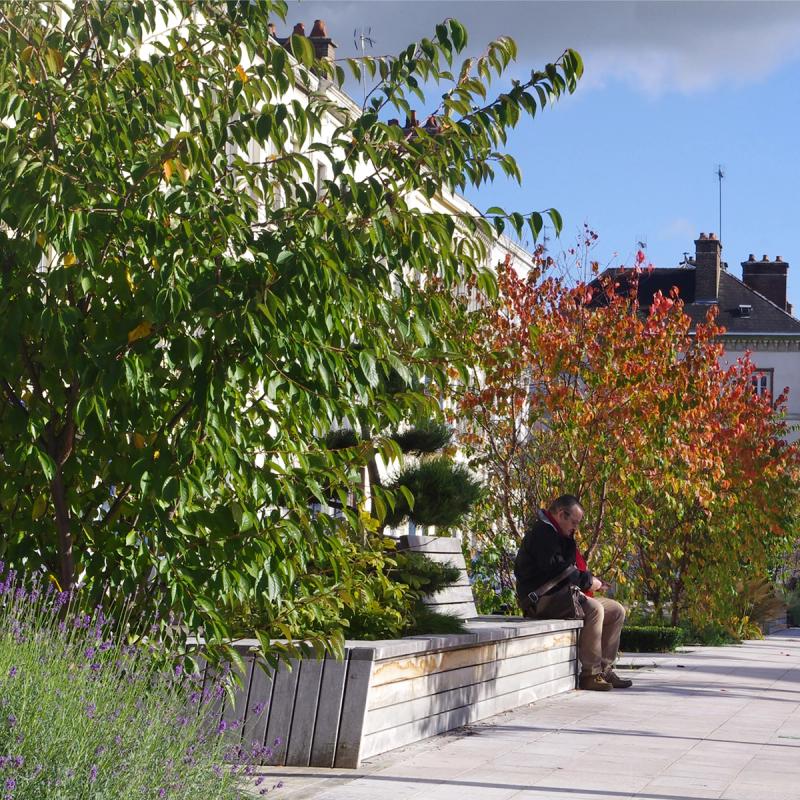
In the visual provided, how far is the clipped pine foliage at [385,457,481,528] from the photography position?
11.6 m

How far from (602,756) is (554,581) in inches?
155

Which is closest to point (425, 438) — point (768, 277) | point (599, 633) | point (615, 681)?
point (599, 633)

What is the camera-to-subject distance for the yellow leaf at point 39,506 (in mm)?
6566

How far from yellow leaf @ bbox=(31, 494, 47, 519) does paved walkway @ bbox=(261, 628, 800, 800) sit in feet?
5.87

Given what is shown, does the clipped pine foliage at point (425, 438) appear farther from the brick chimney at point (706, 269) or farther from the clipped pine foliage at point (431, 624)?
the brick chimney at point (706, 269)

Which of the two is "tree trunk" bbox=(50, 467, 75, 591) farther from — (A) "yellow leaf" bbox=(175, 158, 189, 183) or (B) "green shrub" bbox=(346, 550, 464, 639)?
(B) "green shrub" bbox=(346, 550, 464, 639)

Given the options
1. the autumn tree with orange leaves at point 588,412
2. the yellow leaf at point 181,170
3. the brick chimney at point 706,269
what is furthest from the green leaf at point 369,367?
the brick chimney at point 706,269

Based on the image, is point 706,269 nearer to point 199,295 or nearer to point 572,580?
point 572,580

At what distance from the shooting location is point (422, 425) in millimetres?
12562

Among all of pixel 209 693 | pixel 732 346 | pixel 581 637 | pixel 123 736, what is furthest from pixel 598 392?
pixel 732 346

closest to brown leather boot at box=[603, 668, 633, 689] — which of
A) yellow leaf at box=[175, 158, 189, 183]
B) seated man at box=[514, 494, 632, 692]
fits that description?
seated man at box=[514, 494, 632, 692]

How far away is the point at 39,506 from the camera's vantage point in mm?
6586

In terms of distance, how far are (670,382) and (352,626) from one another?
22.5 ft

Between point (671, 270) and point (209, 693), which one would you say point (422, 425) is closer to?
point (209, 693)
